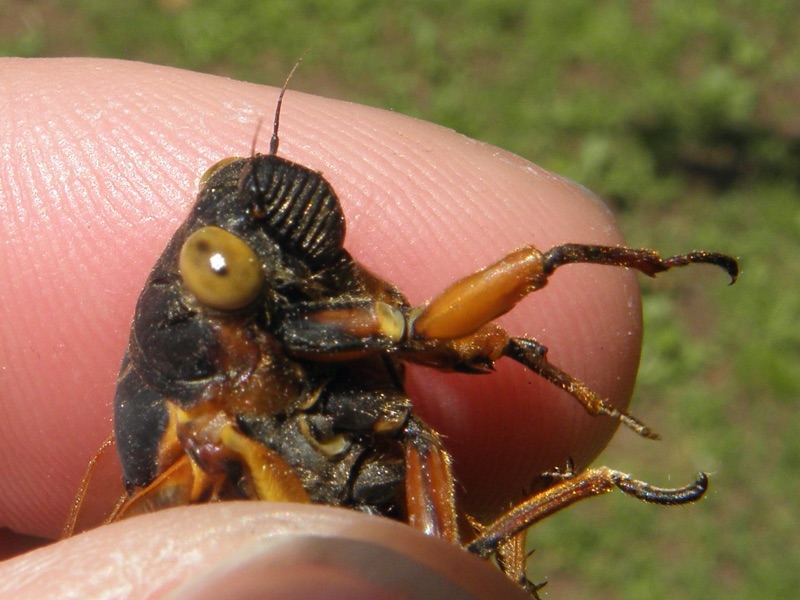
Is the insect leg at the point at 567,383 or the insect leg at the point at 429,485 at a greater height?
the insect leg at the point at 567,383

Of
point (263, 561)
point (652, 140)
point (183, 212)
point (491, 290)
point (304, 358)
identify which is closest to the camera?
point (263, 561)

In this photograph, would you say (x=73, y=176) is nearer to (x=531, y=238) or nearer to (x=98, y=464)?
(x=98, y=464)

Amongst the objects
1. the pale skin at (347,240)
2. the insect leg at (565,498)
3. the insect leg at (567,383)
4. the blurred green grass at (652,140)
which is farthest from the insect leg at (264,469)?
the blurred green grass at (652,140)

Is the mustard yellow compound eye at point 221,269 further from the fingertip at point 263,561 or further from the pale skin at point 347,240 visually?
the pale skin at point 347,240

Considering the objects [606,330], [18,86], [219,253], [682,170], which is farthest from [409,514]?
[682,170]

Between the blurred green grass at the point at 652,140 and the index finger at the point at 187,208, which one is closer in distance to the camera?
the index finger at the point at 187,208

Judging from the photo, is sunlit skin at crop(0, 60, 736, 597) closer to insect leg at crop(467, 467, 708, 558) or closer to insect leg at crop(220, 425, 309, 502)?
insect leg at crop(467, 467, 708, 558)

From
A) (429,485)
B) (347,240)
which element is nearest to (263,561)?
(429,485)

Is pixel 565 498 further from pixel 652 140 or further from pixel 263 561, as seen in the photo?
pixel 652 140
